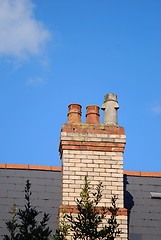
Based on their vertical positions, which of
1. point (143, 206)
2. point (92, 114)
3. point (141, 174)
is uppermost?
point (92, 114)

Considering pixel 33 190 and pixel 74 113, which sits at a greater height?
pixel 74 113

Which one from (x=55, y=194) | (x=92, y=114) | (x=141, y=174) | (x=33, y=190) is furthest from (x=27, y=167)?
(x=141, y=174)

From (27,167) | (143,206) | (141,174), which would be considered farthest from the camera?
(141,174)

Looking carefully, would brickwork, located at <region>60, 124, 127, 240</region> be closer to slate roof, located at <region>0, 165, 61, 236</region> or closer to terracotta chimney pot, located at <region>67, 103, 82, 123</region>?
terracotta chimney pot, located at <region>67, 103, 82, 123</region>

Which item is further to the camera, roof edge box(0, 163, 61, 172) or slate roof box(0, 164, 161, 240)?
roof edge box(0, 163, 61, 172)

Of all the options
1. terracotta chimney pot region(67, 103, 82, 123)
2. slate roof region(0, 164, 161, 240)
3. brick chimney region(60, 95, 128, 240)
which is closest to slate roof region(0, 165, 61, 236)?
slate roof region(0, 164, 161, 240)

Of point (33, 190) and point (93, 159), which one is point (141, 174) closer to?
point (93, 159)

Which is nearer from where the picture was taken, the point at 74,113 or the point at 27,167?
the point at 74,113

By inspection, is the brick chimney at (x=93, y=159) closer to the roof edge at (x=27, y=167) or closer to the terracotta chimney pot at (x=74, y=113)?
the terracotta chimney pot at (x=74, y=113)

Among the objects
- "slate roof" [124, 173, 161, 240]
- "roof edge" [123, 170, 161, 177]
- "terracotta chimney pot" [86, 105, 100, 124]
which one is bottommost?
"slate roof" [124, 173, 161, 240]

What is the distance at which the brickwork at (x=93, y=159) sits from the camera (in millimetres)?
9000

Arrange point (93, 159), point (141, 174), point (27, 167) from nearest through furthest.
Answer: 1. point (93, 159)
2. point (27, 167)
3. point (141, 174)

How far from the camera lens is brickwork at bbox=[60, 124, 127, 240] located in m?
9.00

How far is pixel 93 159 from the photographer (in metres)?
9.30
